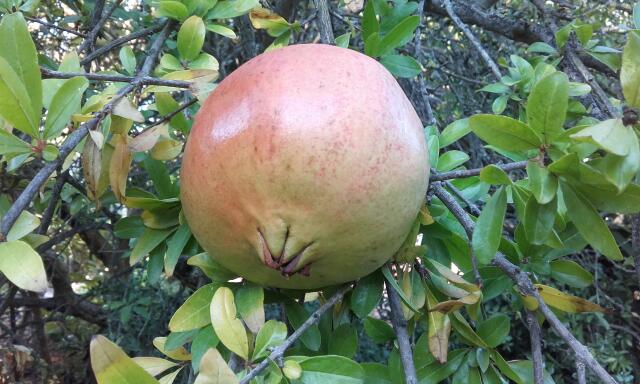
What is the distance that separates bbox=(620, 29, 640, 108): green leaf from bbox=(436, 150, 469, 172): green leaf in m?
0.41

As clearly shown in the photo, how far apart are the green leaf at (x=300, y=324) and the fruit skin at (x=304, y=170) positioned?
11 cm

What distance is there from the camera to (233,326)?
0.68m

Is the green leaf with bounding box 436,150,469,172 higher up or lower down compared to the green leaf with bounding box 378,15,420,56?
lower down

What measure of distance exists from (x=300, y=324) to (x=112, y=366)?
0.37m

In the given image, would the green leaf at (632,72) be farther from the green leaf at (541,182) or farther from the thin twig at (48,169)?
the thin twig at (48,169)

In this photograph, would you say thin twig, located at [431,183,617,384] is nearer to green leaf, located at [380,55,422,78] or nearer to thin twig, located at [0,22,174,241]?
green leaf, located at [380,55,422,78]

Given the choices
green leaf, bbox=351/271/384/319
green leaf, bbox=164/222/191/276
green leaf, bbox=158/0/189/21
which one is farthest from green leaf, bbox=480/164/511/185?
green leaf, bbox=158/0/189/21

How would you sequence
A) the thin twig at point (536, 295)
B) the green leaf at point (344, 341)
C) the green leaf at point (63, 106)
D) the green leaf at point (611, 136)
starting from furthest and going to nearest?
1. the green leaf at point (344, 341)
2. the green leaf at point (63, 106)
3. the thin twig at point (536, 295)
4. the green leaf at point (611, 136)

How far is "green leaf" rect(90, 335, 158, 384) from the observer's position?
542 millimetres

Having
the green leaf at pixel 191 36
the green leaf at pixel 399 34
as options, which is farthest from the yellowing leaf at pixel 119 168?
the green leaf at pixel 399 34

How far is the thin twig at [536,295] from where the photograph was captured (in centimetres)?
63

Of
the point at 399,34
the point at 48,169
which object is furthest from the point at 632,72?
the point at 48,169

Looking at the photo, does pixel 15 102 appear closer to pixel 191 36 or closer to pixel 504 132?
pixel 191 36

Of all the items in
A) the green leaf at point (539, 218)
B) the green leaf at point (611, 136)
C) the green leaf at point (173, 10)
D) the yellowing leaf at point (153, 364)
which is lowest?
the yellowing leaf at point (153, 364)
